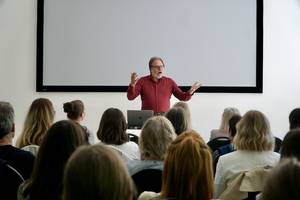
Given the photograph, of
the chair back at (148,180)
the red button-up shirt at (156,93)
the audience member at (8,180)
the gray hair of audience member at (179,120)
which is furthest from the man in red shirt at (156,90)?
the audience member at (8,180)

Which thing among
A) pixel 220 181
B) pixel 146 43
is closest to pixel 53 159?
pixel 220 181

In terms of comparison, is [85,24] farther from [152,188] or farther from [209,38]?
[152,188]

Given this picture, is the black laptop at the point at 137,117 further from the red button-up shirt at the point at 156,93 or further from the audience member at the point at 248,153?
the audience member at the point at 248,153

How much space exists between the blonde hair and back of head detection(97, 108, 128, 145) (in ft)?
1.58

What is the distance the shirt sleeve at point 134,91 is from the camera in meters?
5.64

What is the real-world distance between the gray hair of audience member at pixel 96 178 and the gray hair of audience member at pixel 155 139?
147 cm

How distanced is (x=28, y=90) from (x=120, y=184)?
6.42 metres

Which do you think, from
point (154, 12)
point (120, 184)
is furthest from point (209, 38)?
point (120, 184)

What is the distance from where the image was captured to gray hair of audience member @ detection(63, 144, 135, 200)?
1.35 m

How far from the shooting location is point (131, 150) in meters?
3.46

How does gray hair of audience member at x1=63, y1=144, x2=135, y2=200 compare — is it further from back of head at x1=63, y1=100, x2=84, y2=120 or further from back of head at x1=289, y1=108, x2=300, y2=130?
back of head at x1=63, y1=100, x2=84, y2=120

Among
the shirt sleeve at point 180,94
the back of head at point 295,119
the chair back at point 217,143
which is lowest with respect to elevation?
the chair back at point 217,143

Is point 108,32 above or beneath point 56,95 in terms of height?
above

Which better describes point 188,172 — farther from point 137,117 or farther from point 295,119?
point 137,117
